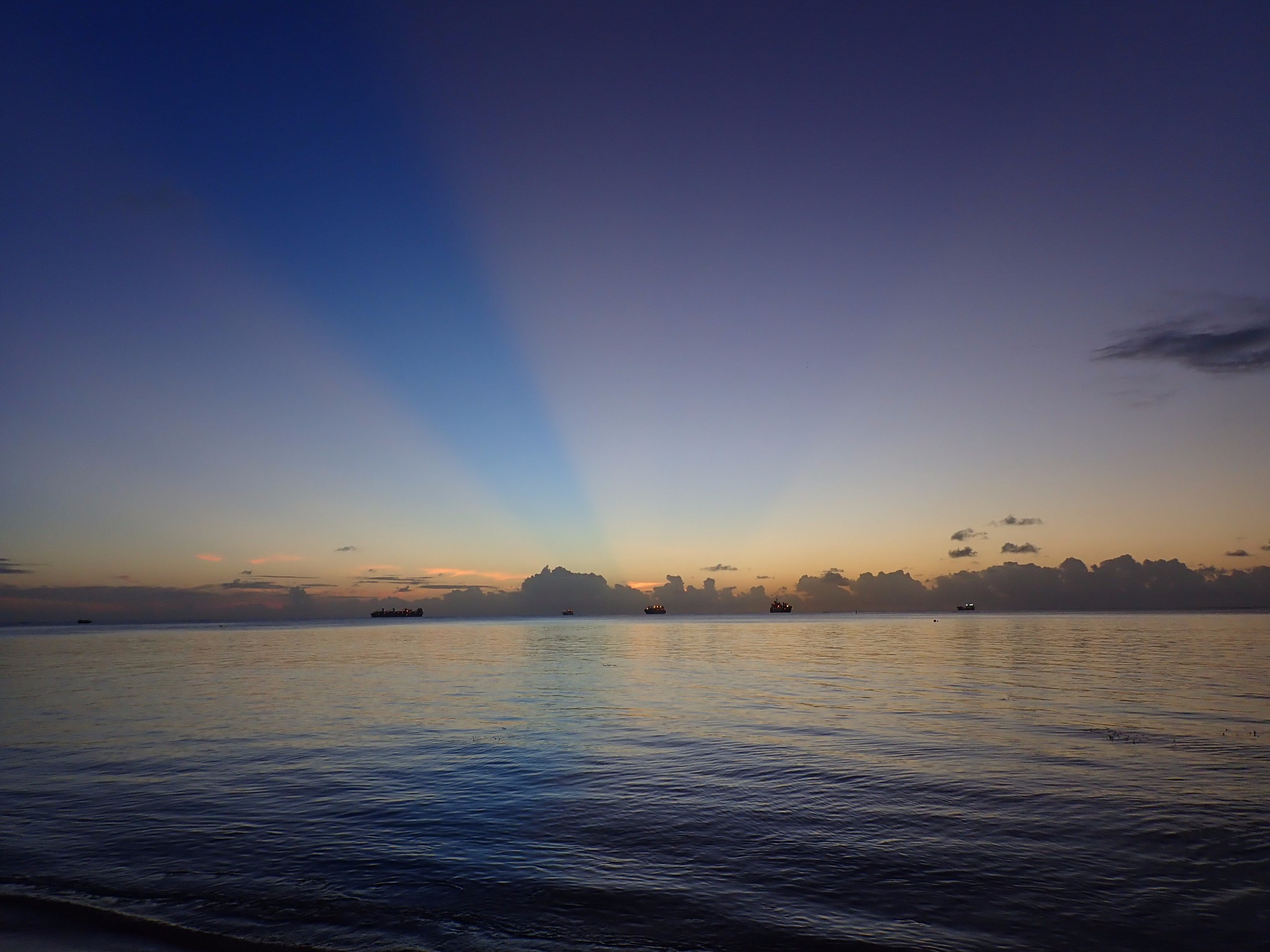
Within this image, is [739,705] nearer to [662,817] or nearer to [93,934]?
[662,817]

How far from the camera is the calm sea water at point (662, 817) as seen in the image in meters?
13.5

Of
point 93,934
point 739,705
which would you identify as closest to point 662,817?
point 93,934

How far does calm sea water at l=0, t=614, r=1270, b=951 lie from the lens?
44.2 ft

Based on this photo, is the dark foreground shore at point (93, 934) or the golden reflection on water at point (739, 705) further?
the golden reflection on water at point (739, 705)

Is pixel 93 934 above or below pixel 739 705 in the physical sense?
above

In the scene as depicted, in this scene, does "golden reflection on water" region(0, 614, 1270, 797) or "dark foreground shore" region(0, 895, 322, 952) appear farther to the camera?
"golden reflection on water" region(0, 614, 1270, 797)

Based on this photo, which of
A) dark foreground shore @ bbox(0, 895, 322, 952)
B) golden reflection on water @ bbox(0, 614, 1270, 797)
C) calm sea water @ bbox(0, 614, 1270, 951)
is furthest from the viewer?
golden reflection on water @ bbox(0, 614, 1270, 797)

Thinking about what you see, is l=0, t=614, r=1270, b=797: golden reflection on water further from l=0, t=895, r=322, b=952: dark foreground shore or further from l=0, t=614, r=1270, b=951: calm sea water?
l=0, t=895, r=322, b=952: dark foreground shore

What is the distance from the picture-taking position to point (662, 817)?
Answer: 20125 millimetres

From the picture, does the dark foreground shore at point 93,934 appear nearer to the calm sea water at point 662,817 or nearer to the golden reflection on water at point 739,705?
the calm sea water at point 662,817

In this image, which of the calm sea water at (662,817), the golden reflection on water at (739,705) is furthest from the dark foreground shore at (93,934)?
the golden reflection on water at (739,705)

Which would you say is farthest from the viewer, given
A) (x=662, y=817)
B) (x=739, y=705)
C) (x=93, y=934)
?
(x=739, y=705)

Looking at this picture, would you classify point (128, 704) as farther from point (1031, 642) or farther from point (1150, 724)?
point (1031, 642)

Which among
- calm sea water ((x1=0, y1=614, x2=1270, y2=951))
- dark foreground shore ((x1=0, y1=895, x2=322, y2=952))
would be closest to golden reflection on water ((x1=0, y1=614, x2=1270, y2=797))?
calm sea water ((x1=0, y1=614, x2=1270, y2=951))
